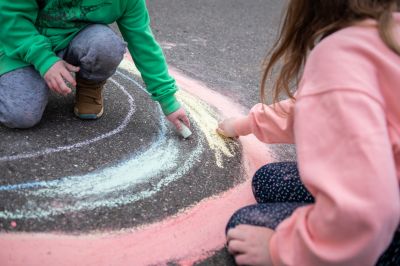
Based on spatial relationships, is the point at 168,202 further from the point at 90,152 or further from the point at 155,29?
the point at 155,29

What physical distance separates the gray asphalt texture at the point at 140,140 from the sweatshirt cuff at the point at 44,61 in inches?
7.3

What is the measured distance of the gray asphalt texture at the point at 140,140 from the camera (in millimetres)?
1221

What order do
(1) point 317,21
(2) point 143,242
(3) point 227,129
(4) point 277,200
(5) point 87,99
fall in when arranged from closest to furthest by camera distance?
(1) point 317,21
(2) point 143,242
(4) point 277,200
(5) point 87,99
(3) point 227,129

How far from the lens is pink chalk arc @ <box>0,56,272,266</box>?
1093 millimetres

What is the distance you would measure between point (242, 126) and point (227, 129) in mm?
73

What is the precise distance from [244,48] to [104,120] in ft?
4.36

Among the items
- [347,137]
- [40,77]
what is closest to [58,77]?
[40,77]

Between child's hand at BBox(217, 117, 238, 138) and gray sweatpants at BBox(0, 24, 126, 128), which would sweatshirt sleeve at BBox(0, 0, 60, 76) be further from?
child's hand at BBox(217, 117, 238, 138)

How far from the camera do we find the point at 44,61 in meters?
1.45

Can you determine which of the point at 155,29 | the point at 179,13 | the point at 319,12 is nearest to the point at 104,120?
the point at 319,12

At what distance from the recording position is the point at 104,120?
1638 millimetres

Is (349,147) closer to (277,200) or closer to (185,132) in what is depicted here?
(277,200)

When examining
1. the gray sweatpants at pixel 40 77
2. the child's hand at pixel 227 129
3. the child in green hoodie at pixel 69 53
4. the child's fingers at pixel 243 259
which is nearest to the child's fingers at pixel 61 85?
the child in green hoodie at pixel 69 53

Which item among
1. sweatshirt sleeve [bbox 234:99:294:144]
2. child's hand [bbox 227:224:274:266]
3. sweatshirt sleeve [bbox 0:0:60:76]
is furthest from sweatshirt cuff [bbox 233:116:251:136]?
sweatshirt sleeve [bbox 0:0:60:76]
